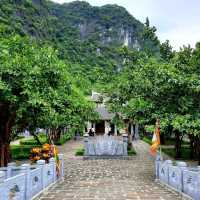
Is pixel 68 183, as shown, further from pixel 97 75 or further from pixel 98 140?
pixel 97 75

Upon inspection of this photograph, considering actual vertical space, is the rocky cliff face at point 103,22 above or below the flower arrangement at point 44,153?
above

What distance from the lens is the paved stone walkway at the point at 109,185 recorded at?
1310 centimetres

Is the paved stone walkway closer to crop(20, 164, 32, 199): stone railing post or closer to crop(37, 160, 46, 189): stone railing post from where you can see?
crop(37, 160, 46, 189): stone railing post

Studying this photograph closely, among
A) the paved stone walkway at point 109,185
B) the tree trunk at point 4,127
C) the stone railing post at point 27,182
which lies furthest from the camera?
the tree trunk at point 4,127

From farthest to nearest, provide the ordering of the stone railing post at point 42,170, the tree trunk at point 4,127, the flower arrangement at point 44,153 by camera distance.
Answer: the tree trunk at point 4,127 → the flower arrangement at point 44,153 → the stone railing post at point 42,170

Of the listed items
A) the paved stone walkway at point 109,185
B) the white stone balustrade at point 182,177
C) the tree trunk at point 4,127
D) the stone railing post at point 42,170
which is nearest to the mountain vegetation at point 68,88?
the tree trunk at point 4,127

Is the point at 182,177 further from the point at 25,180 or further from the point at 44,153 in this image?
the point at 44,153

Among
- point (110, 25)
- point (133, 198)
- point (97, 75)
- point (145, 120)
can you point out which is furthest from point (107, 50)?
point (133, 198)

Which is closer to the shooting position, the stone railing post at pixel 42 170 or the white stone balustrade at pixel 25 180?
the white stone balustrade at pixel 25 180

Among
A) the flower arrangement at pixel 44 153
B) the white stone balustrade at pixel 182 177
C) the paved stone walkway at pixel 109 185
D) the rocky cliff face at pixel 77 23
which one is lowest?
the paved stone walkway at pixel 109 185

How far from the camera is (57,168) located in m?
18.2

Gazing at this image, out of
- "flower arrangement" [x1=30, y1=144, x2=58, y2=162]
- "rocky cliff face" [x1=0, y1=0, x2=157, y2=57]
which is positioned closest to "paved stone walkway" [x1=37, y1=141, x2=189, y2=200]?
"flower arrangement" [x1=30, y1=144, x2=58, y2=162]

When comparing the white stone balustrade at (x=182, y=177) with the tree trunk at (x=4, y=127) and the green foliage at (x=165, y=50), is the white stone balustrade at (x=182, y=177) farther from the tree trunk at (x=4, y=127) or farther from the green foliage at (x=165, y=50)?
the green foliage at (x=165, y=50)

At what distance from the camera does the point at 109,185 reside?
53.5 ft
